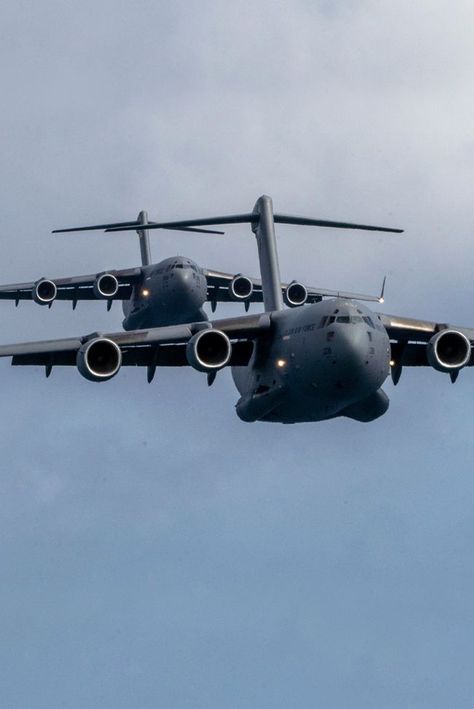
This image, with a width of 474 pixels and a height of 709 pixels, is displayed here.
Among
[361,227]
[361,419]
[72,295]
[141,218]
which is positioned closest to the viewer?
[361,419]

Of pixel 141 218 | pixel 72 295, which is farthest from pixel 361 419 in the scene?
pixel 141 218

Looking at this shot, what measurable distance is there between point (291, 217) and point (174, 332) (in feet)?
25.4

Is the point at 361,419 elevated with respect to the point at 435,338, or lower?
lower

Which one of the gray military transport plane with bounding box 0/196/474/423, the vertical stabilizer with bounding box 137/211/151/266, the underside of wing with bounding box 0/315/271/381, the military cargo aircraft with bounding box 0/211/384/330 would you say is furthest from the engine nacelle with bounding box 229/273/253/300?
the underside of wing with bounding box 0/315/271/381

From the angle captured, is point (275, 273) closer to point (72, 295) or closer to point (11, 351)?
point (11, 351)

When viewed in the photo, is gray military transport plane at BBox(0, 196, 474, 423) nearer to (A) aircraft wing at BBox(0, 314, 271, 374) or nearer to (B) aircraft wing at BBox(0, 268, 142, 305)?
(A) aircraft wing at BBox(0, 314, 271, 374)

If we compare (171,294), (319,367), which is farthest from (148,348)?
(171,294)

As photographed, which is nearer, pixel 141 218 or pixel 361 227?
pixel 361 227

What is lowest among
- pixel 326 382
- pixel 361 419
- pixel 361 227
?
pixel 361 419

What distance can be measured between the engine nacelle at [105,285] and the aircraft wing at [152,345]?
54.8 feet

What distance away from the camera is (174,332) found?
23953 mm

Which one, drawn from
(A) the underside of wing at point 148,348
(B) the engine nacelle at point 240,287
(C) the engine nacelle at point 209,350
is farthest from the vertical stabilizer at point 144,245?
(C) the engine nacelle at point 209,350

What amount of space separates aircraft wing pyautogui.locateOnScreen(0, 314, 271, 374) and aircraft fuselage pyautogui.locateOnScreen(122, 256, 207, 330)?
13.1 m

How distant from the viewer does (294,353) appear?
2312 cm
